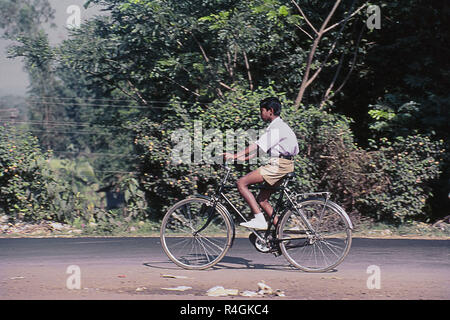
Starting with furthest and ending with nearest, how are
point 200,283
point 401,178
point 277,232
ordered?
point 401,178, point 277,232, point 200,283

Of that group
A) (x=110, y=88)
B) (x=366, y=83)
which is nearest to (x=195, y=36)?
(x=110, y=88)

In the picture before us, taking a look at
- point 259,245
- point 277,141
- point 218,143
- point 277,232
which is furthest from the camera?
point 218,143

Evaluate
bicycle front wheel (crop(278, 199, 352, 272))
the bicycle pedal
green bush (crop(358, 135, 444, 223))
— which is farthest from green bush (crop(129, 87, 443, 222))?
bicycle front wheel (crop(278, 199, 352, 272))

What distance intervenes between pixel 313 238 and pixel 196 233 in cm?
145

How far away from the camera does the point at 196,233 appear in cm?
778

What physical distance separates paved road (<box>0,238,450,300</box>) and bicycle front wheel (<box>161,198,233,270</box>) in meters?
0.17

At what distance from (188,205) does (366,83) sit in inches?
380

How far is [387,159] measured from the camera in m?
12.1

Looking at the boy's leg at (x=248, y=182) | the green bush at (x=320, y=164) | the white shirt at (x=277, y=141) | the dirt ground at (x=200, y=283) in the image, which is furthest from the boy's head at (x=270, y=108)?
the green bush at (x=320, y=164)

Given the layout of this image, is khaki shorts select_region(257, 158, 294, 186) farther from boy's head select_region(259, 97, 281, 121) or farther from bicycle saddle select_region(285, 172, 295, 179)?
boy's head select_region(259, 97, 281, 121)

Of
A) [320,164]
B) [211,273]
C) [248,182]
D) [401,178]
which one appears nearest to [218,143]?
[320,164]

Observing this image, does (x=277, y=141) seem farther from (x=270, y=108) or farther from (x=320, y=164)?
(x=320, y=164)

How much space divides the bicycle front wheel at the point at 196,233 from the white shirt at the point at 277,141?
95cm

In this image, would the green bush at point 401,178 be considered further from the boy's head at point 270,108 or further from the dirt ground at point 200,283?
the boy's head at point 270,108
